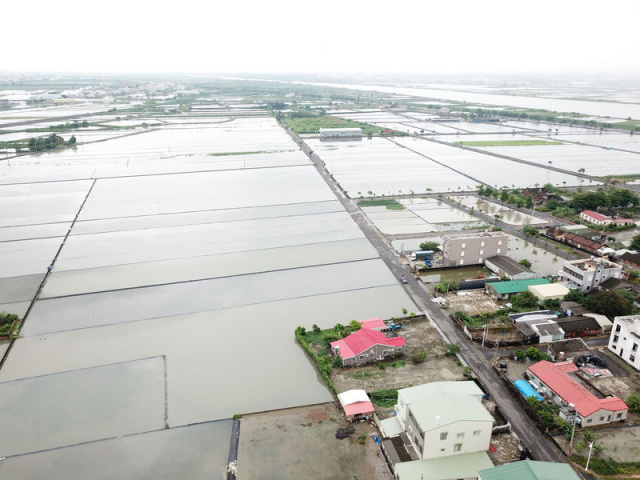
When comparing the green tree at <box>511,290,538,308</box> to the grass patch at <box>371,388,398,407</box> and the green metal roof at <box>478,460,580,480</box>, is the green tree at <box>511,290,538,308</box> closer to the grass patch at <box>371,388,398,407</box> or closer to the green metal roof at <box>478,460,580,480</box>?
the grass patch at <box>371,388,398,407</box>

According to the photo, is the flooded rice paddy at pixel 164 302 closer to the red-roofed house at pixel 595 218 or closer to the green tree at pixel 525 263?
the green tree at pixel 525 263

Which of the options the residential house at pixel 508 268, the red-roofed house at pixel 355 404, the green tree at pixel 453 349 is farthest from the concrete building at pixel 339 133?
the red-roofed house at pixel 355 404

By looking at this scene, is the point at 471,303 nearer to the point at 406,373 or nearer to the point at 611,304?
the point at 611,304

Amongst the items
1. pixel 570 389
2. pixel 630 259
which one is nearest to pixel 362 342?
pixel 570 389

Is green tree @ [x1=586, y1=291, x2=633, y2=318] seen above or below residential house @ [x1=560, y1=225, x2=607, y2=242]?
below

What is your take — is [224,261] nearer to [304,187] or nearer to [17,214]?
[304,187]

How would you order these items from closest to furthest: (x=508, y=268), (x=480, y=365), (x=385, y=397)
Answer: (x=385, y=397)
(x=480, y=365)
(x=508, y=268)

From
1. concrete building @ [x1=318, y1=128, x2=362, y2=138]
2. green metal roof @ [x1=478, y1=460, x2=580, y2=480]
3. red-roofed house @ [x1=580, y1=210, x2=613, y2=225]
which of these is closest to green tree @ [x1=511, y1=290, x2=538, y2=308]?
green metal roof @ [x1=478, y1=460, x2=580, y2=480]
